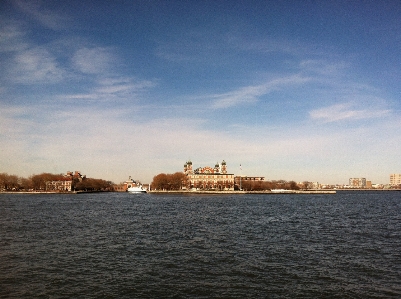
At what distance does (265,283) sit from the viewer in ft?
59.5

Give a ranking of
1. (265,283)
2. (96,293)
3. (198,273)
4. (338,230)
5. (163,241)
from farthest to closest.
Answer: (338,230), (163,241), (198,273), (265,283), (96,293)

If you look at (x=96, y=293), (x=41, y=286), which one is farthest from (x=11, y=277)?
(x=96, y=293)

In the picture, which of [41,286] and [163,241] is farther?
[163,241]

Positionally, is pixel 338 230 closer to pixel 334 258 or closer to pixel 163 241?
pixel 334 258

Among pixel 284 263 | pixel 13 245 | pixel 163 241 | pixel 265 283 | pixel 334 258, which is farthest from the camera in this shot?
pixel 163 241

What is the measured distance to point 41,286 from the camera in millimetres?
17594

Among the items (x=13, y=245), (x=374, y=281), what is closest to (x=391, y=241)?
(x=374, y=281)

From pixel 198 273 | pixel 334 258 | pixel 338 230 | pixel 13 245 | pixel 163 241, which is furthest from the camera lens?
pixel 338 230

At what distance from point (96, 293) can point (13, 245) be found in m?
15.2

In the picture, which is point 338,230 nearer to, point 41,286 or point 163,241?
point 163,241

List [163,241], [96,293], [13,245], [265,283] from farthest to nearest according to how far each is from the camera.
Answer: [163,241], [13,245], [265,283], [96,293]

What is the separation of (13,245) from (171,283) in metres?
16.9

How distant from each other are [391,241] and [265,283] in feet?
62.8

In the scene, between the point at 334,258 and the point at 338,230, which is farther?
the point at 338,230
